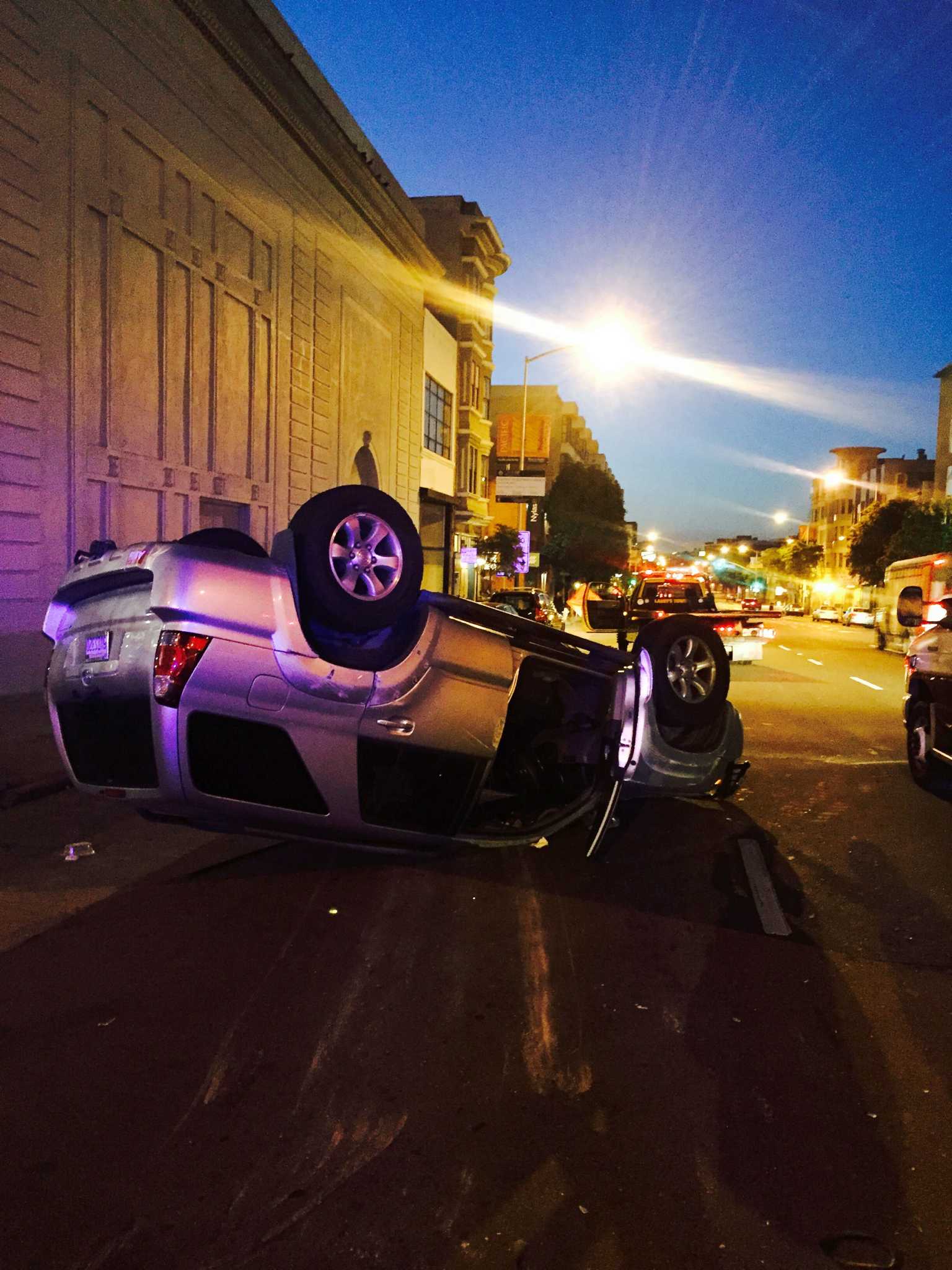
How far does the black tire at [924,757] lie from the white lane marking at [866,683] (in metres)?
8.86

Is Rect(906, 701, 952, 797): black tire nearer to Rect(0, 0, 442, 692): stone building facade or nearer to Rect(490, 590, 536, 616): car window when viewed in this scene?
Rect(0, 0, 442, 692): stone building facade

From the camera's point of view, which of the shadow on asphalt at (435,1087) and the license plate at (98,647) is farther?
the license plate at (98,647)

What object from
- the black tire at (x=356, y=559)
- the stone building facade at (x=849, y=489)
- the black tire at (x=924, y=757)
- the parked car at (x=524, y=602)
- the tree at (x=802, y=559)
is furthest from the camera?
the tree at (x=802, y=559)

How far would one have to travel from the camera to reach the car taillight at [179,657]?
417 cm

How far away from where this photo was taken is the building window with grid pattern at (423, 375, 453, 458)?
34875 mm

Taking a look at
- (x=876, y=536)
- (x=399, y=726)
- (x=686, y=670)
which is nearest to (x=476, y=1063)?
(x=399, y=726)

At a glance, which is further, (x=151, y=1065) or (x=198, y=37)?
(x=198, y=37)

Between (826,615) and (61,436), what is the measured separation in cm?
7234

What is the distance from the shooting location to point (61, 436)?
43.9 feet

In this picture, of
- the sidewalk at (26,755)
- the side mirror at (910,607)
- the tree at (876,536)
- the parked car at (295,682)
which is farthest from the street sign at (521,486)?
the parked car at (295,682)

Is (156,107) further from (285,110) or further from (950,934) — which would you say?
(950,934)

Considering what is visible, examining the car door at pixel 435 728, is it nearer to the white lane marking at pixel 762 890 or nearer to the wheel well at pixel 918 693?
the white lane marking at pixel 762 890

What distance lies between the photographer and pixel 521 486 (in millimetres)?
36375

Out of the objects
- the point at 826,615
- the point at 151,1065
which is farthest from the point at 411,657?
the point at 826,615
